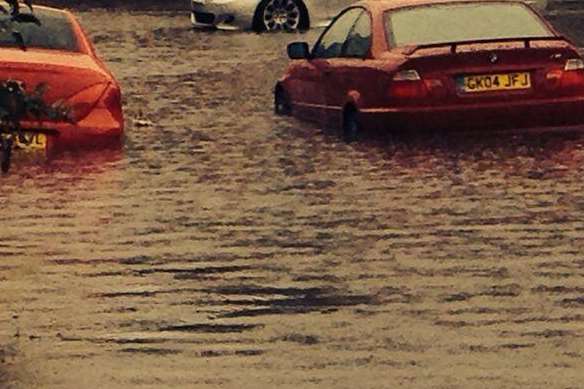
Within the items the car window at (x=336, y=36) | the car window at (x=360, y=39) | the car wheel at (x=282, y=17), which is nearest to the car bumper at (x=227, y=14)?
the car wheel at (x=282, y=17)

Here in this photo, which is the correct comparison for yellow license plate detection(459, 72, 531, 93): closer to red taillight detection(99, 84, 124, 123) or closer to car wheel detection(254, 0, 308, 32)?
red taillight detection(99, 84, 124, 123)

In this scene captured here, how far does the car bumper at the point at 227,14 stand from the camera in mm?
37188

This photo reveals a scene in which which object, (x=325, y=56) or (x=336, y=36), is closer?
(x=325, y=56)

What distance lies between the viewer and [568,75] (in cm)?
1859

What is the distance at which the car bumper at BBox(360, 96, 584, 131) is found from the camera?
18.4 m

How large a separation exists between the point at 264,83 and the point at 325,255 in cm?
1437

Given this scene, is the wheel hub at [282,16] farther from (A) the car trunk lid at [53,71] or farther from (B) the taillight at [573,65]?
(A) the car trunk lid at [53,71]

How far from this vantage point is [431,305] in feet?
34.5

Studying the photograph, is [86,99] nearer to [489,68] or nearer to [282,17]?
[489,68]

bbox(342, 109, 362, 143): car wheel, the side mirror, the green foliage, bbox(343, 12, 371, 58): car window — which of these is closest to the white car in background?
the side mirror

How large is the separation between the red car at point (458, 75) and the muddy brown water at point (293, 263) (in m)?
0.26

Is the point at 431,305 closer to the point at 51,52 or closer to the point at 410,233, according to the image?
the point at 410,233

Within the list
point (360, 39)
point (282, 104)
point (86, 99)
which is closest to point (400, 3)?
point (360, 39)

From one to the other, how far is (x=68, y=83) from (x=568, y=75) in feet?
14.4
